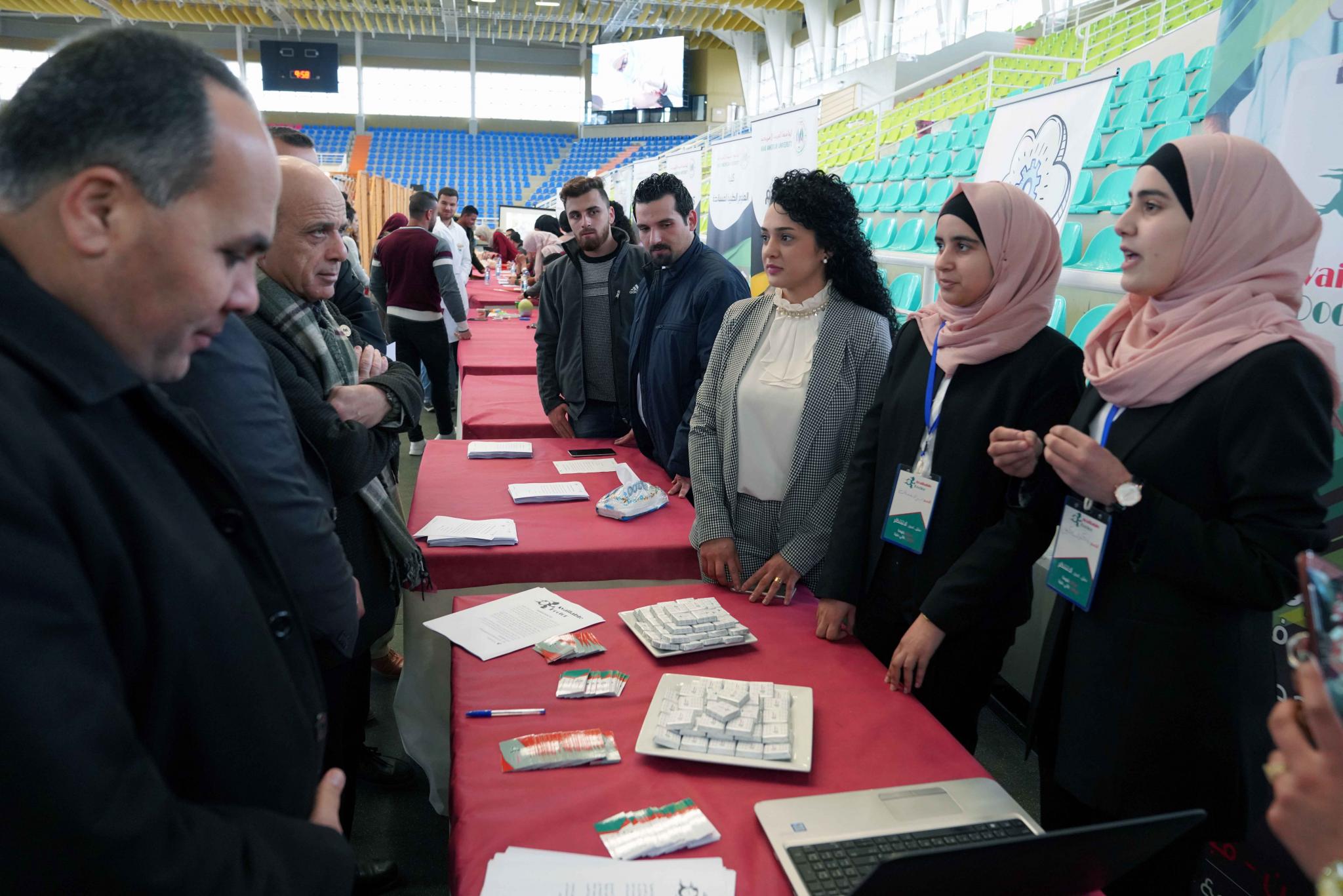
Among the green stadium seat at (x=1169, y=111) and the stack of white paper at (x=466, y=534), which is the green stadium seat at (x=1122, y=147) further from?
the stack of white paper at (x=466, y=534)

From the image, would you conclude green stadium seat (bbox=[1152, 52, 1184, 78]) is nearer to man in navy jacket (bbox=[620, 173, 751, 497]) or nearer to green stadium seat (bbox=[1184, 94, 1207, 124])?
green stadium seat (bbox=[1184, 94, 1207, 124])

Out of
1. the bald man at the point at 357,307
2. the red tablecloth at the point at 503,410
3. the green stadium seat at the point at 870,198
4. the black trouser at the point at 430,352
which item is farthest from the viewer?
the green stadium seat at the point at 870,198

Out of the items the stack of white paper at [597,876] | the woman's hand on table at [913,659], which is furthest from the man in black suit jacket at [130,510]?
the woman's hand on table at [913,659]

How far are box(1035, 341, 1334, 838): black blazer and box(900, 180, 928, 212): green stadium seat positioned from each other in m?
4.22

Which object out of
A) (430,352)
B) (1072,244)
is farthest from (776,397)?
(430,352)

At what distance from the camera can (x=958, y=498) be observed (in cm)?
154

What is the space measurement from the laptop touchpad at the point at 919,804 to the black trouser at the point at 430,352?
4551 millimetres

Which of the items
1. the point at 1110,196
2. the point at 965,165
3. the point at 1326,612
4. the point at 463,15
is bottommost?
the point at 1326,612

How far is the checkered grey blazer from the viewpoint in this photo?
1.83 meters

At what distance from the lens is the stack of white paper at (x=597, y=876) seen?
0.91 metres

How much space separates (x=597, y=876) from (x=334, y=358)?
107cm

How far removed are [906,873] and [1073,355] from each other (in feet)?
3.58

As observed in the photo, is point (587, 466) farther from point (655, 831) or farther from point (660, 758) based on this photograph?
point (655, 831)

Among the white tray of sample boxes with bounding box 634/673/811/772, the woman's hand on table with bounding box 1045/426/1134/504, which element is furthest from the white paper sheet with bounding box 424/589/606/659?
the woman's hand on table with bounding box 1045/426/1134/504
